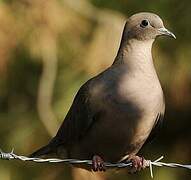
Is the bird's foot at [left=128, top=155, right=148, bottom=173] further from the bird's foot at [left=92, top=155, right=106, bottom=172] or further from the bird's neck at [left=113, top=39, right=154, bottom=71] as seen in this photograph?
the bird's neck at [left=113, top=39, right=154, bottom=71]

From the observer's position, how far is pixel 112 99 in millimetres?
5242

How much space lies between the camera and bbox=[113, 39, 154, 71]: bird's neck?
538cm

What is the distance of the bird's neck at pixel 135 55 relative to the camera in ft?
17.7

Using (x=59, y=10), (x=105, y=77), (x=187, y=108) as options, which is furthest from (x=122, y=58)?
(x=187, y=108)

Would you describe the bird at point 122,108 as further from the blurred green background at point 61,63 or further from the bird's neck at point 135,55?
the blurred green background at point 61,63

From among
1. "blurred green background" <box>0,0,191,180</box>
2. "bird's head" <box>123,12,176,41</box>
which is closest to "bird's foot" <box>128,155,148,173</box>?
"bird's head" <box>123,12,176,41</box>

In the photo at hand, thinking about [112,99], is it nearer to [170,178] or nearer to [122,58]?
[122,58]

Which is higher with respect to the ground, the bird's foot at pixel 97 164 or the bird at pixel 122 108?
the bird at pixel 122 108

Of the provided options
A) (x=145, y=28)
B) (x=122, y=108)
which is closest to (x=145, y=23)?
(x=145, y=28)

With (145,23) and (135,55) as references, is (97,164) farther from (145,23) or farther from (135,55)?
(145,23)

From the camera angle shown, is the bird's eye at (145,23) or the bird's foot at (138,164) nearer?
the bird's foot at (138,164)

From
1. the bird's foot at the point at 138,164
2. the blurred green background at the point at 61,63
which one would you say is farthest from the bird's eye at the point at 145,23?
the blurred green background at the point at 61,63

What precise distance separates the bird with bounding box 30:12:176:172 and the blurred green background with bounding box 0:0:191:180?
1.18 m

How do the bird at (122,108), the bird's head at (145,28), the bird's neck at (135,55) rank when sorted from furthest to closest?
the bird's head at (145,28), the bird's neck at (135,55), the bird at (122,108)
